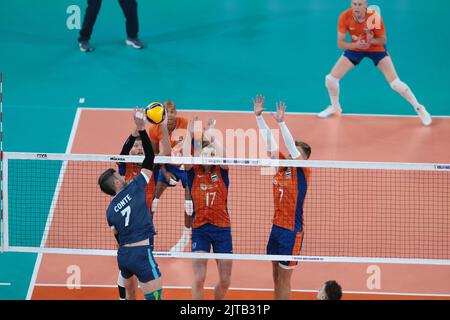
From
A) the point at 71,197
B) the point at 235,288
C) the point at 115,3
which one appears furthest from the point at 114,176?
the point at 115,3

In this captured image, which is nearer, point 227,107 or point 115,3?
point 227,107

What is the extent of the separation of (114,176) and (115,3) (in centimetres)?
1283

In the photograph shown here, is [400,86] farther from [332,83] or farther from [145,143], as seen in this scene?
[145,143]

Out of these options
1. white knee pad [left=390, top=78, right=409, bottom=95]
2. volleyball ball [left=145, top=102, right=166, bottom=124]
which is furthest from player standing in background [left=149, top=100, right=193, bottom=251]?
white knee pad [left=390, top=78, right=409, bottom=95]

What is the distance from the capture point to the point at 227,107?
63.2ft

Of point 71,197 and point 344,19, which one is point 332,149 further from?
point 71,197

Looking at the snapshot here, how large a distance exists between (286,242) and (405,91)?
23.6 feet

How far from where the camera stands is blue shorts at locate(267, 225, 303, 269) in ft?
40.1

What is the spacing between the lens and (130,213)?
1116cm

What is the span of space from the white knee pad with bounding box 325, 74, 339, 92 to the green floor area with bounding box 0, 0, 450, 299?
86cm

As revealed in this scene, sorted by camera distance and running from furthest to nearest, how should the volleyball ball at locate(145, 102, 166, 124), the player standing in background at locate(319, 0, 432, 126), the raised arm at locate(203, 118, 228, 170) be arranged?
the player standing in background at locate(319, 0, 432, 126) → the raised arm at locate(203, 118, 228, 170) → the volleyball ball at locate(145, 102, 166, 124)

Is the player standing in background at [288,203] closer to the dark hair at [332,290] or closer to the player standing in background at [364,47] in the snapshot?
the dark hair at [332,290]

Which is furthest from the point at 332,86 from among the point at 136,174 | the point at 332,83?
the point at 136,174

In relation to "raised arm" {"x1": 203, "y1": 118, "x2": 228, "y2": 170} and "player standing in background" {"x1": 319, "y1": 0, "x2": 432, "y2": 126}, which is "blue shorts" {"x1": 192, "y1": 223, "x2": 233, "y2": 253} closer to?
"raised arm" {"x1": 203, "y1": 118, "x2": 228, "y2": 170}
